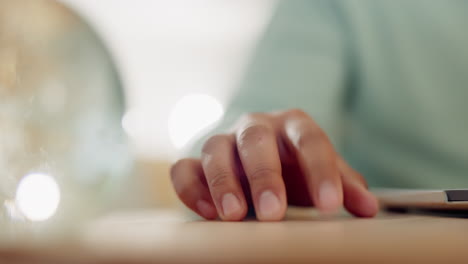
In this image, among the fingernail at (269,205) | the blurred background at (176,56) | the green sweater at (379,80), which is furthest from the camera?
the blurred background at (176,56)

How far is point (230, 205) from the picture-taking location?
1.09ft

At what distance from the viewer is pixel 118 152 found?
22.3 inches

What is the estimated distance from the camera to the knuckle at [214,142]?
413 mm

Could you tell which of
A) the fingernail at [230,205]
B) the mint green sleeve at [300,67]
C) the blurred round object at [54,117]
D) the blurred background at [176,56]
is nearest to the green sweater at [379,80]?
the mint green sleeve at [300,67]

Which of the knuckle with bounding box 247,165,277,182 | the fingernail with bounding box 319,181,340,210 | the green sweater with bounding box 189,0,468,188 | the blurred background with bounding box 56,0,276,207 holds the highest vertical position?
the blurred background with bounding box 56,0,276,207

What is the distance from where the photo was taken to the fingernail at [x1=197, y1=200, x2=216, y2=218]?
0.37 metres

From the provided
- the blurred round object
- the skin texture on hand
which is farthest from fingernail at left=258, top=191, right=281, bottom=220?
the blurred round object

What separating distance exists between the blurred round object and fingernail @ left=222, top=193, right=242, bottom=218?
0.48ft

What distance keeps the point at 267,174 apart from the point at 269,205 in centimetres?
4

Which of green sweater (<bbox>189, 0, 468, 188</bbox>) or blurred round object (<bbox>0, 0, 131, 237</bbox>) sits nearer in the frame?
blurred round object (<bbox>0, 0, 131, 237</bbox>)

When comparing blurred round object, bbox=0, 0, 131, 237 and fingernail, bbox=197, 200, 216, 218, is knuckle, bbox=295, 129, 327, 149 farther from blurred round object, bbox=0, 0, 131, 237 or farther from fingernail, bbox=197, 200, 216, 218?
blurred round object, bbox=0, 0, 131, 237

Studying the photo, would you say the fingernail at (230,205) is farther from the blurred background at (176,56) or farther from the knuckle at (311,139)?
the blurred background at (176,56)

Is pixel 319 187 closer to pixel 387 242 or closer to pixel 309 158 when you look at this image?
pixel 309 158

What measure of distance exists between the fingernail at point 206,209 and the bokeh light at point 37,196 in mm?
144
